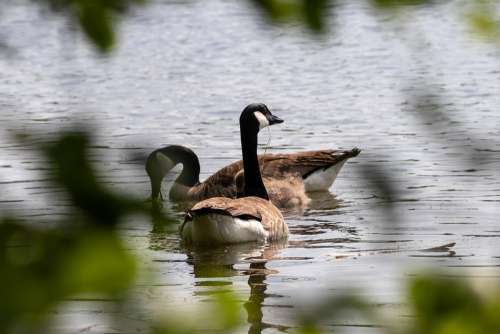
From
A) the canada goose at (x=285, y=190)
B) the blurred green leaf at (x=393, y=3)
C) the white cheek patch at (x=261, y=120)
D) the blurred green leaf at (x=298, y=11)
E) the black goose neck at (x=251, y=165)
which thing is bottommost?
the canada goose at (x=285, y=190)

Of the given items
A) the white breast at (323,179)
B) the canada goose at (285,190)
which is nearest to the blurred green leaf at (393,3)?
the canada goose at (285,190)

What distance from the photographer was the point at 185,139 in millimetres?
15500

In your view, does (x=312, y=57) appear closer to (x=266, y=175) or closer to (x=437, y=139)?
(x=266, y=175)

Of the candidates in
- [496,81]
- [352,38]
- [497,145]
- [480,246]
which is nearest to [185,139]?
[496,81]

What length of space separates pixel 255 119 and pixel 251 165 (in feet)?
2.53

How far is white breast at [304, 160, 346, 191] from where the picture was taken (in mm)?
13258

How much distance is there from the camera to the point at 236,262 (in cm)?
965

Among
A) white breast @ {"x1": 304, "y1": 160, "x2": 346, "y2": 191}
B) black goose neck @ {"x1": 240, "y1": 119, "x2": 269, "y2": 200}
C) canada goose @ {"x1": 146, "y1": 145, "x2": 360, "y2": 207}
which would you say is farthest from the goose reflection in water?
white breast @ {"x1": 304, "y1": 160, "x2": 346, "y2": 191}

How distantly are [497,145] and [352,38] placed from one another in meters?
22.3

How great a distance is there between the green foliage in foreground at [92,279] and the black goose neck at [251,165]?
33.2 ft

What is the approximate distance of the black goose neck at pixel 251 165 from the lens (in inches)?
467

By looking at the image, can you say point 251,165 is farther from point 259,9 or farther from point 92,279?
point 92,279

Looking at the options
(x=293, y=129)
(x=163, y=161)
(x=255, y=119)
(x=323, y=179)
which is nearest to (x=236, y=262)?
(x=163, y=161)

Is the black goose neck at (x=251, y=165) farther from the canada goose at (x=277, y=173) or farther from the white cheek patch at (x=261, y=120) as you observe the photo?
the canada goose at (x=277, y=173)
